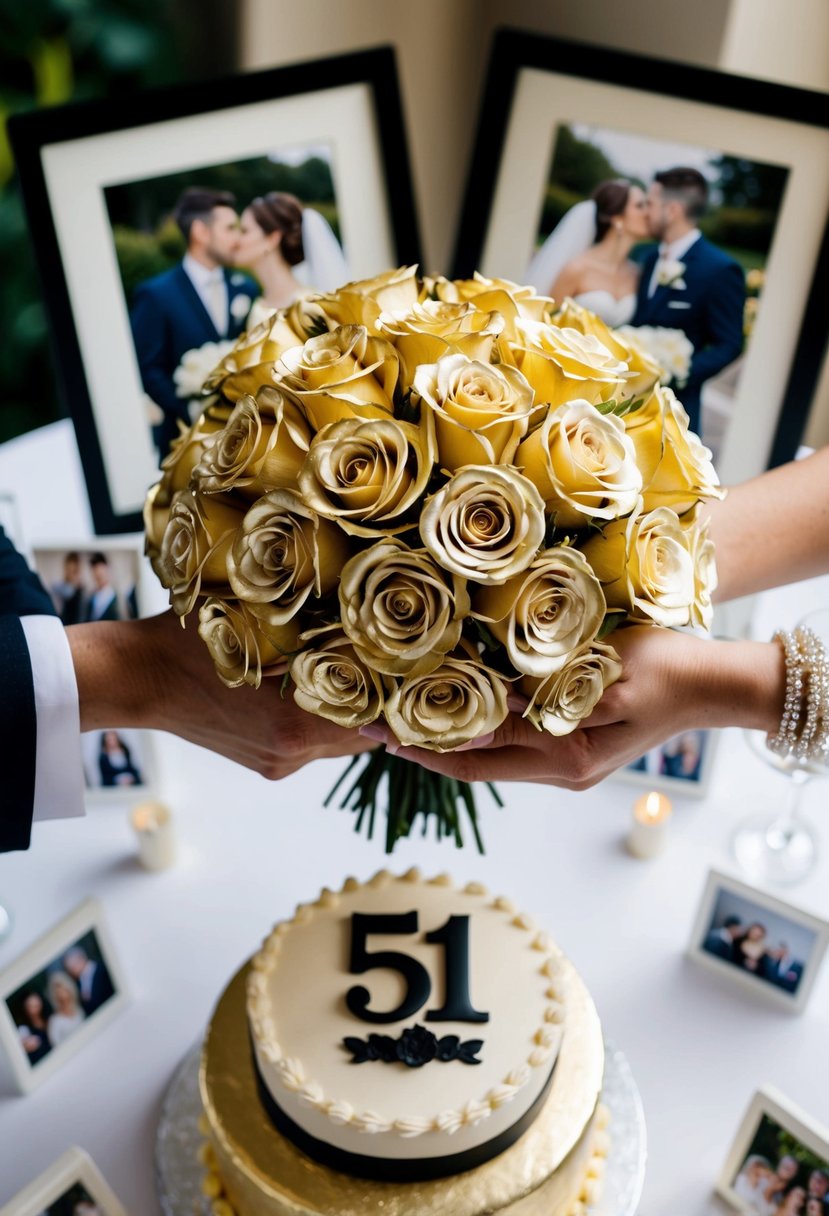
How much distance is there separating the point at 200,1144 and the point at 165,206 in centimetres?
103

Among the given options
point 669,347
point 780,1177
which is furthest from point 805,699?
point 669,347

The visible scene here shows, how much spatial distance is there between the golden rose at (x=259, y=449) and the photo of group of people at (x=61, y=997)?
508 mm

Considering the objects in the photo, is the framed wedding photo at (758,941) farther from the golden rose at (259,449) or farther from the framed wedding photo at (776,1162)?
the golden rose at (259,449)

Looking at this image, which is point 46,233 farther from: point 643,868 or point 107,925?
point 643,868

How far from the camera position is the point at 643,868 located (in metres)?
1.16

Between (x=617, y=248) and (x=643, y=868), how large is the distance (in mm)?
747

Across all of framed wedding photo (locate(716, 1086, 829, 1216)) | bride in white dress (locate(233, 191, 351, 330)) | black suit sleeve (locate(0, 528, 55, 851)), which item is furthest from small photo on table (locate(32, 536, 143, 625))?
framed wedding photo (locate(716, 1086, 829, 1216))

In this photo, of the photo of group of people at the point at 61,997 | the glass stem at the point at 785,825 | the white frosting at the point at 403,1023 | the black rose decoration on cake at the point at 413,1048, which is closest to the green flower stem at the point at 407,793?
the white frosting at the point at 403,1023

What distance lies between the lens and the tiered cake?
0.84 metres

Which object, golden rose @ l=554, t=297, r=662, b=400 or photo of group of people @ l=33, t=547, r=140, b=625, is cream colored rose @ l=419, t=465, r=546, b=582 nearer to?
golden rose @ l=554, t=297, r=662, b=400

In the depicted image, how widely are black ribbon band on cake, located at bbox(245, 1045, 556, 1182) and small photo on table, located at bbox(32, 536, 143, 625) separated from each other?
1.94ft

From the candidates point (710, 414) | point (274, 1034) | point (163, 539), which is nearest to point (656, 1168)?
point (274, 1034)

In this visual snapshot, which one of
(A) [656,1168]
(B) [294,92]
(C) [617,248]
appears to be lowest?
(A) [656,1168]

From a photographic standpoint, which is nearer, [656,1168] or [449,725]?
[449,725]
